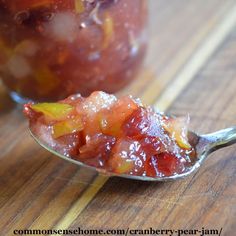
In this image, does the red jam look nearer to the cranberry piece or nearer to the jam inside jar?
the cranberry piece

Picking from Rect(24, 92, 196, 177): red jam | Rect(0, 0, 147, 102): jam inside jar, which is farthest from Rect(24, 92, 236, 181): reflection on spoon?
Rect(0, 0, 147, 102): jam inside jar

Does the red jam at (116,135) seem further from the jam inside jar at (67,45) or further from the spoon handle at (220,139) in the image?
the jam inside jar at (67,45)

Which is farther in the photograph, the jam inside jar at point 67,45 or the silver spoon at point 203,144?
the jam inside jar at point 67,45

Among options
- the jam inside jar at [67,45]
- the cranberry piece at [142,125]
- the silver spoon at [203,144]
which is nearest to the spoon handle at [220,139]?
the silver spoon at [203,144]

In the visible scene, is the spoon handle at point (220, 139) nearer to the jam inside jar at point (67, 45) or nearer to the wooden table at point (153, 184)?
the wooden table at point (153, 184)

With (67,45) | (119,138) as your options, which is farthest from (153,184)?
(67,45)

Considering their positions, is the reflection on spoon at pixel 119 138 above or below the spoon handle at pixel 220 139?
above

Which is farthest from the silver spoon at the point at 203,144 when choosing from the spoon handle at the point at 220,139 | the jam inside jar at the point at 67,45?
the jam inside jar at the point at 67,45
